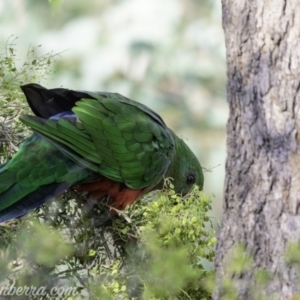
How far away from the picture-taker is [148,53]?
5.21m

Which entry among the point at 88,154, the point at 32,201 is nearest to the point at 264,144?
the point at 32,201

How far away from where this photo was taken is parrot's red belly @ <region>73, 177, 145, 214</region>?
109 inches

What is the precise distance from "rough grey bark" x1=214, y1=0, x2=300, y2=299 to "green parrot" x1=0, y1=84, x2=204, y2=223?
0.90 m

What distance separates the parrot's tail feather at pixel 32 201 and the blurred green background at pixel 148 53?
2.44 meters

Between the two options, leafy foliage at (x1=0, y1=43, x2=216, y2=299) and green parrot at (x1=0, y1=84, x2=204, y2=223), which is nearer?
leafy foliage at (x1=0, y1=43, x2=216, y2=299)

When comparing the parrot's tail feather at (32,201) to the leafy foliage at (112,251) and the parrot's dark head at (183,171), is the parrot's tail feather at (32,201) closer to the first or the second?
the leafy foliage at (112,251)

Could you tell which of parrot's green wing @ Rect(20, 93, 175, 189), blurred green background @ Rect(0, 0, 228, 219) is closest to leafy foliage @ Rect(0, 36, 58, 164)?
parrot's green wing @ Rect(20, 93, 175, 189)

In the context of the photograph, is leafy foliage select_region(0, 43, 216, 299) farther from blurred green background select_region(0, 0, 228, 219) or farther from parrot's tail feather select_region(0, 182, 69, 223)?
blurred green background select_region(0, 0, 228, 219)

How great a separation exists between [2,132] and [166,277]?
3.07 feet

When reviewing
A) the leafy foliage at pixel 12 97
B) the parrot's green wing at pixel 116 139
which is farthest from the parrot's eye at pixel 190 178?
the leafy foliage at pixel 12 97

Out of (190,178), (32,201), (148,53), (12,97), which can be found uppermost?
(12,97)

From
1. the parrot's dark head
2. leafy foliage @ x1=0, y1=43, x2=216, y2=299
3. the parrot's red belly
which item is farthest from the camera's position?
the parrot's dark head

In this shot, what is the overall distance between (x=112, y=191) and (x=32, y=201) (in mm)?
523

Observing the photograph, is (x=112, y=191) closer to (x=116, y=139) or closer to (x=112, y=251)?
(x=116, y=139)
